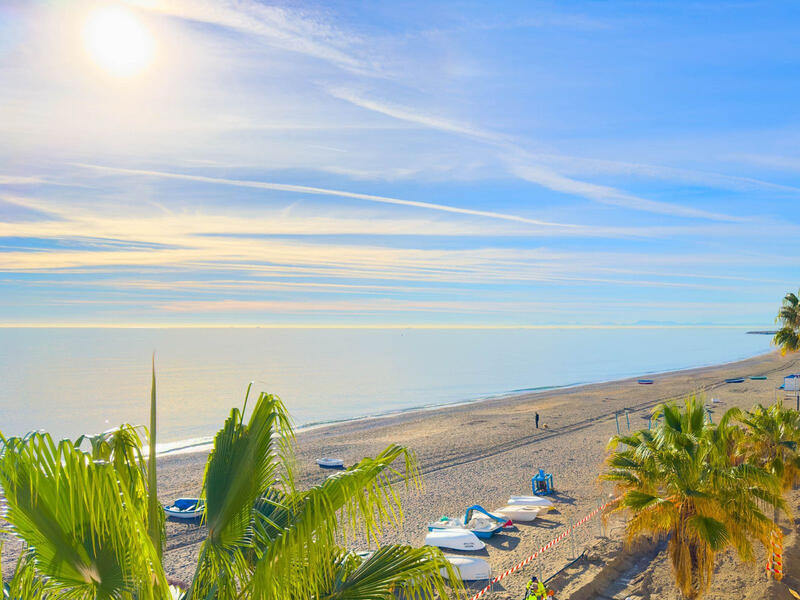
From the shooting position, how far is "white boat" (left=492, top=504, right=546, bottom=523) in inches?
872

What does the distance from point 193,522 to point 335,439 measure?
22.6m

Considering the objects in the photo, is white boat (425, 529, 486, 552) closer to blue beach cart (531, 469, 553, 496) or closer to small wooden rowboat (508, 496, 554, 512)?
small wooden rowboat (508, 496, 554, 512)

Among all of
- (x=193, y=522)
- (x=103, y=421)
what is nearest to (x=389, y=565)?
(x=193, y=522)

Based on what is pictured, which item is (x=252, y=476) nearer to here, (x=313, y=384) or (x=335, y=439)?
(x=335, y=439)

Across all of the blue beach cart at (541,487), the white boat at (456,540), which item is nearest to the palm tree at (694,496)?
the white boat at (456,540)

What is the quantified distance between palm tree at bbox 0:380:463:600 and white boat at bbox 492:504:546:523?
18550 mm

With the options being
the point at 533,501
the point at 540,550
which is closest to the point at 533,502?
the point at 533,501

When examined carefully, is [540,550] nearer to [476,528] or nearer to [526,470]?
[476,528]

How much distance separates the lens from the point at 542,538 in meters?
20.0

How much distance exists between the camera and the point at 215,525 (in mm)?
4441

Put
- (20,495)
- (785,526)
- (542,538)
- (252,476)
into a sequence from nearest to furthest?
(20,495) < (252,476) < (785,526) < (542,538)

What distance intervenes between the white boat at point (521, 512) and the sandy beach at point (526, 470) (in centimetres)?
40

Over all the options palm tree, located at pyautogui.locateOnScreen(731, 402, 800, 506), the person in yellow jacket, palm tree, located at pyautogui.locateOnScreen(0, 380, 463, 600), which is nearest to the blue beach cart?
palm tree, located at pyautogui.locateOnScreen(731, 402, 800, 506)

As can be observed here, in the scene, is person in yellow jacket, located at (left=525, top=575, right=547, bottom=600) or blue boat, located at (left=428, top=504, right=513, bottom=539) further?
blue boat, located at (left=428, top=504, right=513, bottom=539)
